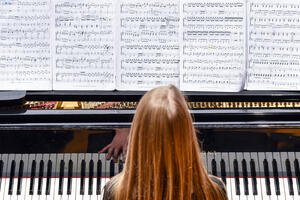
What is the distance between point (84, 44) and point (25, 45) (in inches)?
12.8

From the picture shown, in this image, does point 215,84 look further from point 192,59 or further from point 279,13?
point 279,13

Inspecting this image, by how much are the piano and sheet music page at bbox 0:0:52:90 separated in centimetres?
12

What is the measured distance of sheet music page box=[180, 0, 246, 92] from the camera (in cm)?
190

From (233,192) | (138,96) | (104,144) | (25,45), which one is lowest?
(233,192)

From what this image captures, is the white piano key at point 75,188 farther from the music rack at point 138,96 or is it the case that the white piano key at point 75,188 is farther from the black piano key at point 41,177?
the music rack at point 138,96

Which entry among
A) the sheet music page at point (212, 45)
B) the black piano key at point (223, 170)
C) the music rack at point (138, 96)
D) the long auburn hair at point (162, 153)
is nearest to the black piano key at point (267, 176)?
the black piano key at point (223, 170)

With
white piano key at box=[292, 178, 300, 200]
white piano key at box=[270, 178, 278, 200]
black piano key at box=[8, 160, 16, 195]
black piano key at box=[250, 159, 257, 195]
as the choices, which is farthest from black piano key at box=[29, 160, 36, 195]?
white piano key at box=[292, 178, 300, 200]

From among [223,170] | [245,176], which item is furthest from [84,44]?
[245,176]

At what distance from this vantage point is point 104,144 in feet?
6.39

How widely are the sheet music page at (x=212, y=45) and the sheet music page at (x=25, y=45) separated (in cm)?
74

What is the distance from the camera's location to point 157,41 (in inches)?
75.7

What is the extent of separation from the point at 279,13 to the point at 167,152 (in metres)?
1.10

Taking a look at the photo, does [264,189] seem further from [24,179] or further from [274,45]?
[24,179]

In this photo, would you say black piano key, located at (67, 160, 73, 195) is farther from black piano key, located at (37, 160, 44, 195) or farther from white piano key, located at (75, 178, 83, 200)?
black piano key, located at (37, 160, 44, 195)
